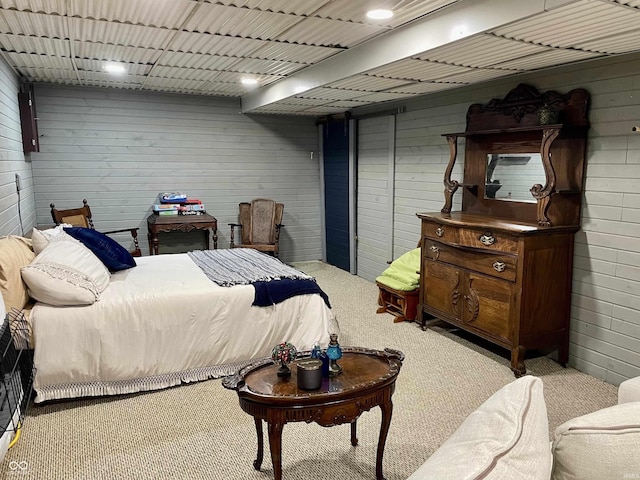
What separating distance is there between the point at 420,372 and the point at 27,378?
254 cm

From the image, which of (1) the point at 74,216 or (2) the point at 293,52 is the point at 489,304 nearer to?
(2) the point at 293,52

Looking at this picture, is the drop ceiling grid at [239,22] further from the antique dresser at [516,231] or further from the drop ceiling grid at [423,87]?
the antique dresser at [516,231]

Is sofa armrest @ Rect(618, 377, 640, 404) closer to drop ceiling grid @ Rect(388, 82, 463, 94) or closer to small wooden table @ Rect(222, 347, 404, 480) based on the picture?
small wooden table @ Rect(222, 347, 404, 480)

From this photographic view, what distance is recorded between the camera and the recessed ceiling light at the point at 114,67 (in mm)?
4155

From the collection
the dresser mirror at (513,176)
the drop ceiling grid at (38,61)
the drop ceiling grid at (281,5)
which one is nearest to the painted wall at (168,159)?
the drop ceiling grid at (38,61)

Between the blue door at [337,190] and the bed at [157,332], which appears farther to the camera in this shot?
the blue door at [337,190]

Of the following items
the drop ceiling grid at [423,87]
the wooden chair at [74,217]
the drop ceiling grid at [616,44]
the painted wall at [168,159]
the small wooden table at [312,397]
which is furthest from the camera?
the painted wall at [168,159]

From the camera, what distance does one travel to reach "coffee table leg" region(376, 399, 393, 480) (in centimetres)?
205

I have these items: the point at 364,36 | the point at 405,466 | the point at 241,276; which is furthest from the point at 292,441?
the point at 364,36

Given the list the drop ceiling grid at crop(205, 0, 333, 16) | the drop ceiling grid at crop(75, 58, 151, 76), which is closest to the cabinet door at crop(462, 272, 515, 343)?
the drop ceiling grid at crop(205, 0, 333, 16)

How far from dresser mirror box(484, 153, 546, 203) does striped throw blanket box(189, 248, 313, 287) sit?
181 centimetres

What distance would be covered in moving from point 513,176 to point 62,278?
3.42 metres

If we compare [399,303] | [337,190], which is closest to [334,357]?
[399,303]

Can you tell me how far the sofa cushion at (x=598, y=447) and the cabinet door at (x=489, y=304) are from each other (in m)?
2.38
